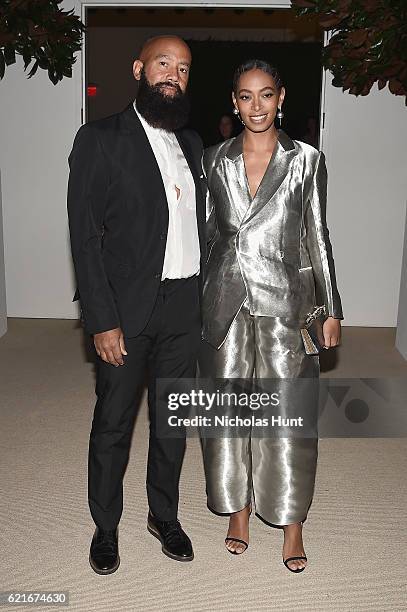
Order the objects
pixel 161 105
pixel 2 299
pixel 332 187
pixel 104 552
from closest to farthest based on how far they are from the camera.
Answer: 1. pixel 161 105
2. pixel 104 552
3. pixel 2 299
4. pixel 332 187

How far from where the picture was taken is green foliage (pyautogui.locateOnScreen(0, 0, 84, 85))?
5.34 metres

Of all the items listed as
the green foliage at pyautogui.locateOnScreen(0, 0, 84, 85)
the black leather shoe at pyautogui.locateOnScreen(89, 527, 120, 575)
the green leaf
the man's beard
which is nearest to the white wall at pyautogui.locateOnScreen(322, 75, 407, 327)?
the green foliage at pyautogui.locateOnScreen(0, 0, 84, 85)

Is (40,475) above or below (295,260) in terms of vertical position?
below

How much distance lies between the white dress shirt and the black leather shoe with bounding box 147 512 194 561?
0.91 metres

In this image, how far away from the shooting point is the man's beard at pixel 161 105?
95.0 inches

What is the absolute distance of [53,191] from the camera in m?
6.17

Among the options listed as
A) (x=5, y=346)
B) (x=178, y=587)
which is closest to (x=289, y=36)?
(x=5, y=346)

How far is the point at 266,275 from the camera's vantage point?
2553 mm

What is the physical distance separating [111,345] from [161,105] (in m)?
0.74

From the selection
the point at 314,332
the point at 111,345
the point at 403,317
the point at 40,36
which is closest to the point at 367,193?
the point at 403,317

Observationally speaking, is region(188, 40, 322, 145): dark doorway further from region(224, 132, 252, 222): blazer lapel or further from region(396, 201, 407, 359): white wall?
region(224, 132, 252, 222): blazer lapel

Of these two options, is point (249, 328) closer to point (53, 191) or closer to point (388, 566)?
point (388, 566)

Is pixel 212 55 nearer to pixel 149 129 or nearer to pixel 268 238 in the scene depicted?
pixel 149 129

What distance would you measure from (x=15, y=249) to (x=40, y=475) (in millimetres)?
3180
